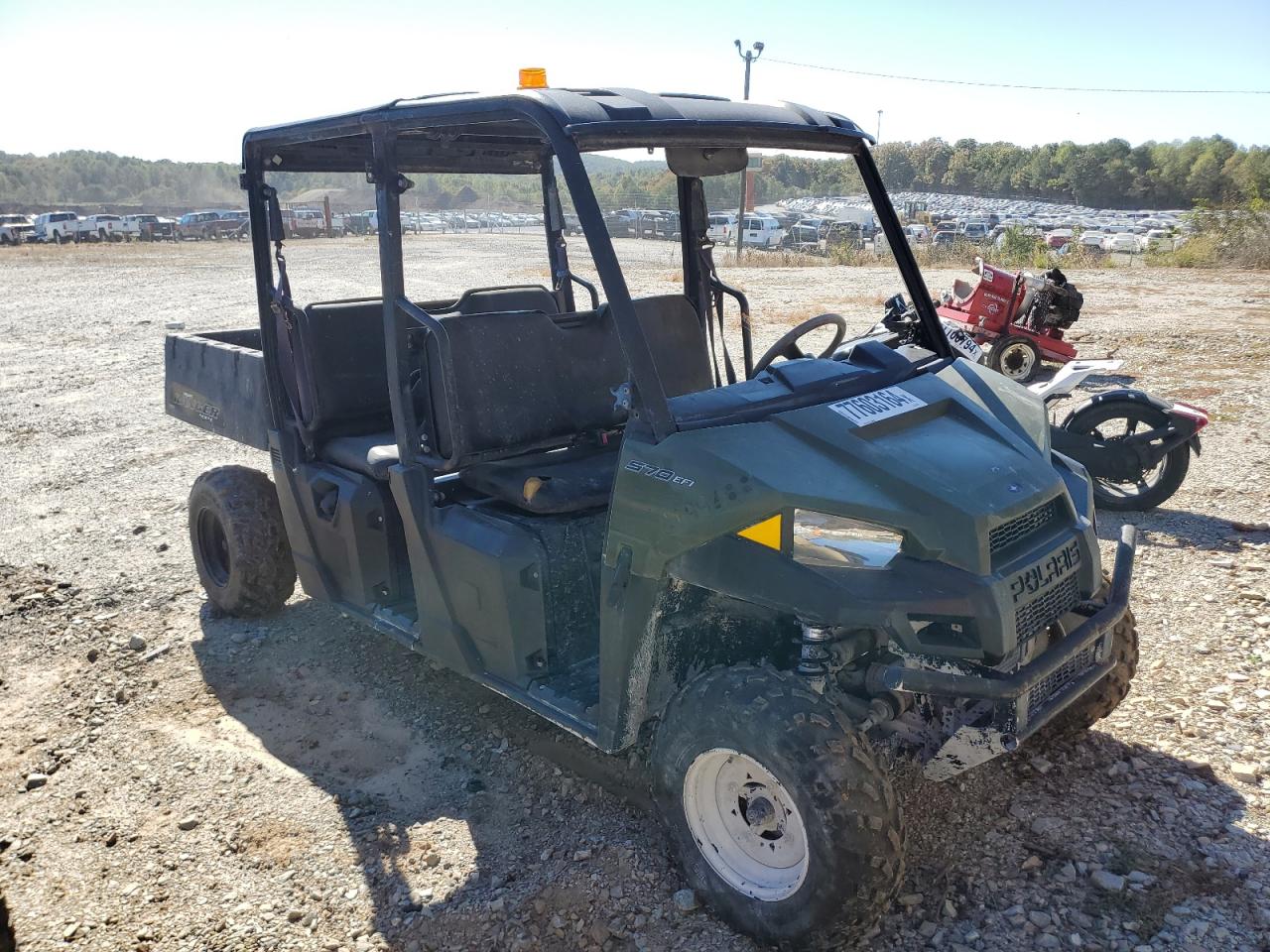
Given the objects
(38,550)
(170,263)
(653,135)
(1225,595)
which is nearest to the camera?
(653,135)

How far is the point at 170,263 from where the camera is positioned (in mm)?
28141

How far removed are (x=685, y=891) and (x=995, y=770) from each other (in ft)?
4.15

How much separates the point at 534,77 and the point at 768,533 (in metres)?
1.55

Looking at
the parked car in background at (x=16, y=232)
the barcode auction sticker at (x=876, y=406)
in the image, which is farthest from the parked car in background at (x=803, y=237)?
the parked car in background at (x=16, y=232)

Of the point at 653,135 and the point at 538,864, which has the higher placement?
the point at 653,135

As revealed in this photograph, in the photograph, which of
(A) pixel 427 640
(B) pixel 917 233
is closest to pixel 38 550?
(A) pixel 427 640

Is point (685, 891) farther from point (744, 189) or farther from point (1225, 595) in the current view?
point (1225, 595)

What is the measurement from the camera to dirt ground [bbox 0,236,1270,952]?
9.52ft

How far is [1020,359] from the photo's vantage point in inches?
421

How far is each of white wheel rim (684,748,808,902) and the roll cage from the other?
95cm

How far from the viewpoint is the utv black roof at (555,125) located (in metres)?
2.83

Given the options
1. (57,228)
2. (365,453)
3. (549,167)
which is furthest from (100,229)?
(365,453)

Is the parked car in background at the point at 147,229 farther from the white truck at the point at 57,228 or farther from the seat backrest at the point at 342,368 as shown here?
the seat backrest at the point at 342,368

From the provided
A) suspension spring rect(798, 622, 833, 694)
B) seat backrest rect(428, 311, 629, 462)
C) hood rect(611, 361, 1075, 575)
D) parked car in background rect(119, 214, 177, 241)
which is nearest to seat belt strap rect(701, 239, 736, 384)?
seat backrest rect(428, 311, 629, 462)
